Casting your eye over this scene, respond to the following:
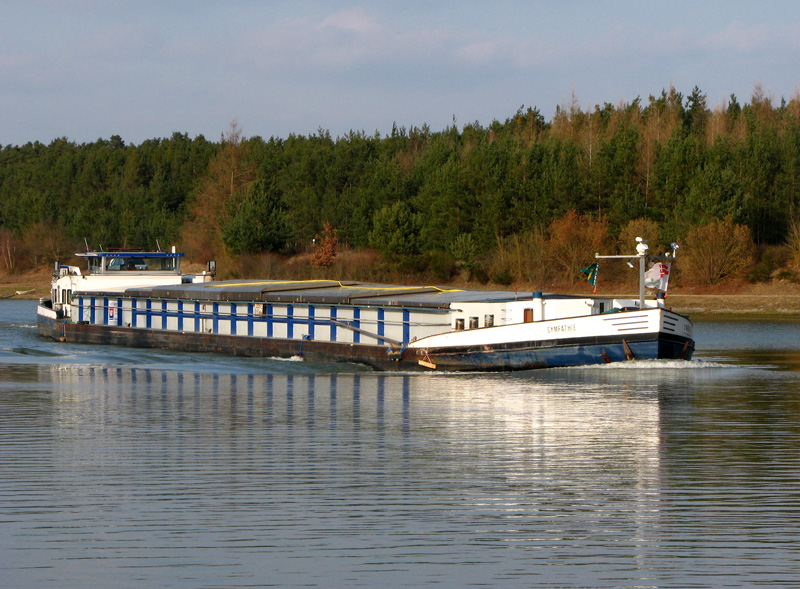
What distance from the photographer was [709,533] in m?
11.4

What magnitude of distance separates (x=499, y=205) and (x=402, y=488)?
2666 inches

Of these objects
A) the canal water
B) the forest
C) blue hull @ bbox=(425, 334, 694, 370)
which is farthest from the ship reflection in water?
the forest

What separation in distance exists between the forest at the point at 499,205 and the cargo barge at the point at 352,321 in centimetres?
3607

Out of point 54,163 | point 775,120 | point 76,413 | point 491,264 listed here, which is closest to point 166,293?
point 76,413

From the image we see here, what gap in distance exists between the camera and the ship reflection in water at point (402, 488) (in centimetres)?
1029

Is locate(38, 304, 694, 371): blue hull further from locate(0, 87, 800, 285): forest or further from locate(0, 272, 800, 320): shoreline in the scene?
locate(0, 87, 800, 285): forest

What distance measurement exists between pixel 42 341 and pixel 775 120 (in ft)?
244

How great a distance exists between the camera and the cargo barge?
28109 millimetres

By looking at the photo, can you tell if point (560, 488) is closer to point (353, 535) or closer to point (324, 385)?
point (353, 535)

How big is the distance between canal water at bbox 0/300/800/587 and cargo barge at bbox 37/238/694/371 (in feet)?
7.41

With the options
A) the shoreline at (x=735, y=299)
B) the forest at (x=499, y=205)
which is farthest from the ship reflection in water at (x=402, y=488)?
the forest at (x=499, y=205)

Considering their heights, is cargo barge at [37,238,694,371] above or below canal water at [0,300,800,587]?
above

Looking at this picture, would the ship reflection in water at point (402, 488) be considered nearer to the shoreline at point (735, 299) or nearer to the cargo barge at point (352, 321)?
the cargo barge at point (352, 321)

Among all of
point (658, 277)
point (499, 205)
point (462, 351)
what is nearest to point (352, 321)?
point (462, 351)
